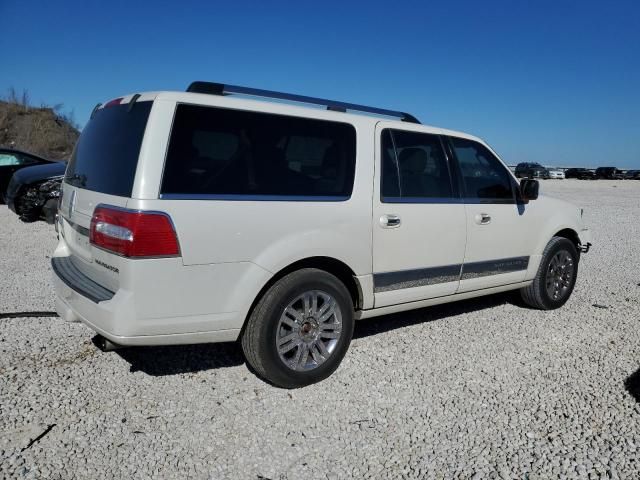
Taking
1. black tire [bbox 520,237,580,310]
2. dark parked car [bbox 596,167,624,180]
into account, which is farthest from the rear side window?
dark parked car [bbox 596,167,624,180]

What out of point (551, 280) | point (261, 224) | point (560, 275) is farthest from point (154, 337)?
point (560, 275)

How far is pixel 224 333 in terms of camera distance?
3.24 m

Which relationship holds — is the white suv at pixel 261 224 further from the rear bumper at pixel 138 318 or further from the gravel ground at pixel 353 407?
the gravel ground at pixel 353 407

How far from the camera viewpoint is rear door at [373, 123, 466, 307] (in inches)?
155

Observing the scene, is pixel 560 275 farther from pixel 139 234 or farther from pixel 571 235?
pixel 139 234

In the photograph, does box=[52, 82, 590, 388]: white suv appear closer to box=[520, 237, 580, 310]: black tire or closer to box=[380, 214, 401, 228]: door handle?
box=[380, 214, 401, 228]: door handle

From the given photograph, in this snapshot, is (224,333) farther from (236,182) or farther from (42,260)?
(42,260)

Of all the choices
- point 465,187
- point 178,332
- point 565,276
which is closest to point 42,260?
point 178,332

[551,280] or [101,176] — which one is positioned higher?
[101,176]

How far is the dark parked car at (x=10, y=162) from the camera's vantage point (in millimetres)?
12789

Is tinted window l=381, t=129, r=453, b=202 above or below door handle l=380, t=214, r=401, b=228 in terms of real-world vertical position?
above

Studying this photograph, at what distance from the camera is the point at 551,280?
18.0 ft

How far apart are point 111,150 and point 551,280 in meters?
4.49

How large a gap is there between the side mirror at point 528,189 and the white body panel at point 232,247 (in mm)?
824
